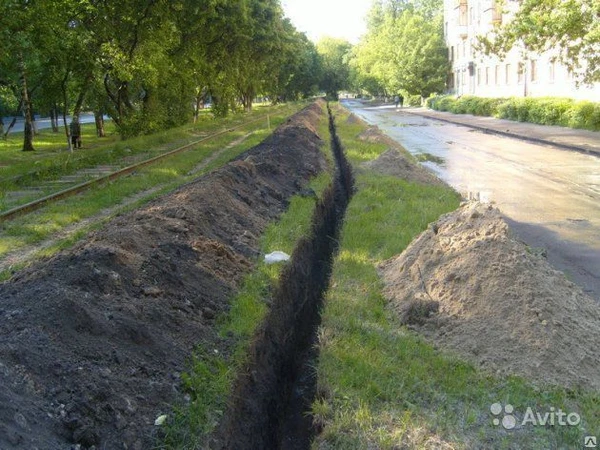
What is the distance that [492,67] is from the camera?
49.6 metres

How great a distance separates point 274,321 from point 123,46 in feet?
67.5

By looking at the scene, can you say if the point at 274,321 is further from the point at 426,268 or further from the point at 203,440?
the point at 203,440

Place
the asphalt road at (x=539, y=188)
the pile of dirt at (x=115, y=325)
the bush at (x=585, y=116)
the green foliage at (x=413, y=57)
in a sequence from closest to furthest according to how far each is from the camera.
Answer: the pile of dirt at (x=115, y=325) → the asphalt road at (x=539, y=188) → the bush at (x=585, y=116) → the green foliage at (x=413, y=57)

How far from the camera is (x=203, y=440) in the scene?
3.83 meters

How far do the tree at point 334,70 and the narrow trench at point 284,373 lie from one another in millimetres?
94297

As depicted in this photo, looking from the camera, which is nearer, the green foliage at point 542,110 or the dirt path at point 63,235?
the dirt path at point 63,235

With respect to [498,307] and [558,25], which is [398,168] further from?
[498,307]

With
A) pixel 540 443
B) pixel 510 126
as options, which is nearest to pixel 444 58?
pixel 510 126

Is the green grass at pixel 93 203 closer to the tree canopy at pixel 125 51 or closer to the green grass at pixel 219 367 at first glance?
the green grass at pixel 219 367

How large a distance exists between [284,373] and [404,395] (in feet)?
6.55

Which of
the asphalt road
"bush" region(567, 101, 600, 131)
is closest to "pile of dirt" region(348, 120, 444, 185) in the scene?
the asphalt road

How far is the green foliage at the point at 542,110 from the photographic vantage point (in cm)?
2716

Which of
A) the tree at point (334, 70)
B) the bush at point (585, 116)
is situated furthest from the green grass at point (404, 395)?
the tree at point (334, 70)

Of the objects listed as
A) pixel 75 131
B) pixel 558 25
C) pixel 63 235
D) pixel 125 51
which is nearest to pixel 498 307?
pixel 63 235
